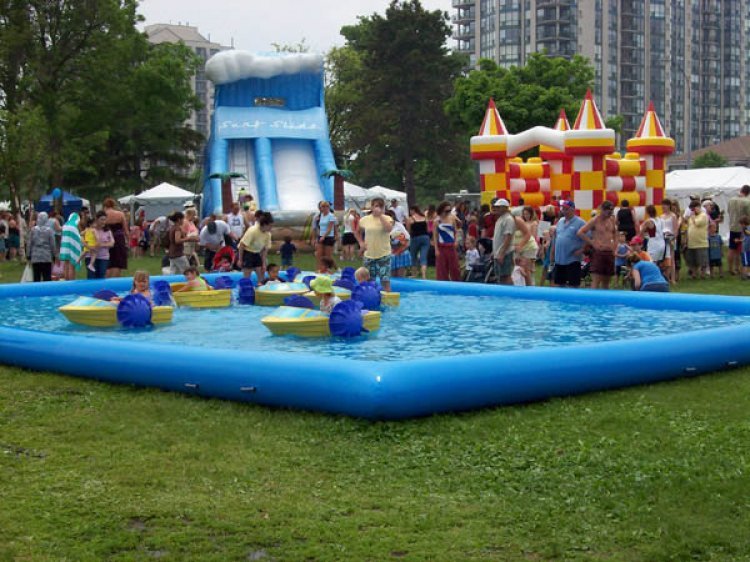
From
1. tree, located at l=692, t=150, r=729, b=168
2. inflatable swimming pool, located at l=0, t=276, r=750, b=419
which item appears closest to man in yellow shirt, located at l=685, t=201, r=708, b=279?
inflatable swimming pool, located at l=0, t=276, r=750, b=419

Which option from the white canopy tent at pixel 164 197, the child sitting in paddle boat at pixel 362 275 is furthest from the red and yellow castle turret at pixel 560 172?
the white canopy tent at pixel 164 197

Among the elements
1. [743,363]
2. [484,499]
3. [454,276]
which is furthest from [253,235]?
[484,499]

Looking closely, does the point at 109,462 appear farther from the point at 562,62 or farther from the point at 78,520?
the point at 562,62

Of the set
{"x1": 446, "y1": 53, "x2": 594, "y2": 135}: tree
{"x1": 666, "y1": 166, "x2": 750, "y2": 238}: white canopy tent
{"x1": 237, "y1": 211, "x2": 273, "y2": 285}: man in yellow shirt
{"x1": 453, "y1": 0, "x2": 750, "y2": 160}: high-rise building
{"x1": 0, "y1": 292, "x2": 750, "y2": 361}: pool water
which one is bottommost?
{"x1": 0, "y1": 292, "x2": 750, "y2": 361}: pool water

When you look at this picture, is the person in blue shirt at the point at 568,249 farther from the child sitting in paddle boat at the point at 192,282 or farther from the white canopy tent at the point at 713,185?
the white canopy tent at the point at 713,185

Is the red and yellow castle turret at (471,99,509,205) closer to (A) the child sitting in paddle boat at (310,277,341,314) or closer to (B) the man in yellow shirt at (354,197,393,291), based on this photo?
(B) the man in yellow shirt at (354,197,393,291)

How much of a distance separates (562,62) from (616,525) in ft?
148

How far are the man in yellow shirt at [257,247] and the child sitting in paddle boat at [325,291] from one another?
315cm

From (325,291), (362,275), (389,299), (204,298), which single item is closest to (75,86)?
(204,298)

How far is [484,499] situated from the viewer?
503cm

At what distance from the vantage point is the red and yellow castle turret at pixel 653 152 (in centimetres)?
2236

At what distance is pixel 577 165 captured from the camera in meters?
19.7

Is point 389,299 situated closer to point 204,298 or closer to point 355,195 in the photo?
point 204,298

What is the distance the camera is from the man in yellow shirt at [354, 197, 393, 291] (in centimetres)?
1237
